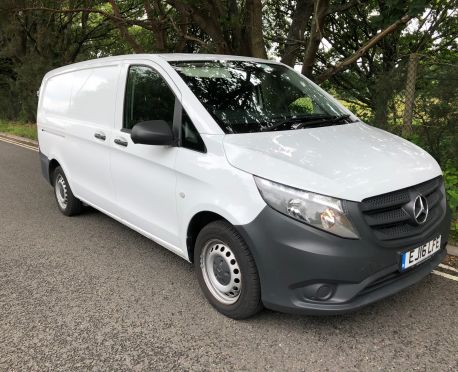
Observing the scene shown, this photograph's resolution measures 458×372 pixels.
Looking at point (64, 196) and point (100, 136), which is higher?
point (100, 136)

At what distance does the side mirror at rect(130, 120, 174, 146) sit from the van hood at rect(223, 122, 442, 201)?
48 cm

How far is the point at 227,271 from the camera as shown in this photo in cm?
324

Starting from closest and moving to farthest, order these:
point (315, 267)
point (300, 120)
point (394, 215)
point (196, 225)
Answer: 1. point (315, 267)
2. point (394, 215)
3. point (196, 225)
4. point (300, 120)

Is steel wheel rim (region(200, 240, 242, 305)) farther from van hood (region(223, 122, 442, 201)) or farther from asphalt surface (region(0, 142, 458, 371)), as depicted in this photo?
van hood (region(223, 122, 442, 201))

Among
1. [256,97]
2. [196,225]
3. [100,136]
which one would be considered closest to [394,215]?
[196,225]

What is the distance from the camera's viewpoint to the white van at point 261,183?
2736mm

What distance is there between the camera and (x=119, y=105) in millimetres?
4238

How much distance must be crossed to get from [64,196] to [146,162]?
239cm

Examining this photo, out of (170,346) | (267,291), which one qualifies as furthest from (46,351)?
(267,291)

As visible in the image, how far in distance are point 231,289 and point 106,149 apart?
199cm

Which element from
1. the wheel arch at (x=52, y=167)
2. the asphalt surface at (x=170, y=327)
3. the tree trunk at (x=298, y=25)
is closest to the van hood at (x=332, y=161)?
the asphalt surface at (x=170, y=327)

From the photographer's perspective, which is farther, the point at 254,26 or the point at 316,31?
the point at 254,26

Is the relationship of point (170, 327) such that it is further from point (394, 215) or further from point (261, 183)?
point (394, 215)

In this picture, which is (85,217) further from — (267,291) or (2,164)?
(2,164)
